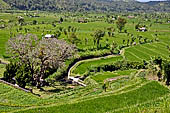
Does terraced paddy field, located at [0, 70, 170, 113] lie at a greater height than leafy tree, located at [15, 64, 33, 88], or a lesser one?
greater

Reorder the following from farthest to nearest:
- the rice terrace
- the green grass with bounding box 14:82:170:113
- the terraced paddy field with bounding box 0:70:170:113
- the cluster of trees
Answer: the cluster of trees, the rice terrace, the green grass with bounding box 14:82:170:113, the terraced paddy field with bounding box 0:70:170:113

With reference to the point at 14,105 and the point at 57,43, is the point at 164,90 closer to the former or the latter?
the point at 14,105

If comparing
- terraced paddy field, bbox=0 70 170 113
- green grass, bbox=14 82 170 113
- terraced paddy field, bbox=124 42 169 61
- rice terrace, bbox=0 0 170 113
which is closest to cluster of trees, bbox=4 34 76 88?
rice terrace, bbox=0 0 170 113

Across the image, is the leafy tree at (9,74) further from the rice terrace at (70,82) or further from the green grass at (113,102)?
the green grass at (113,102)

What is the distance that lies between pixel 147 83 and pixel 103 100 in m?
6.98

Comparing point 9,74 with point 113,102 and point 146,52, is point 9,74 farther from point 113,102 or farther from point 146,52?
point 146,52

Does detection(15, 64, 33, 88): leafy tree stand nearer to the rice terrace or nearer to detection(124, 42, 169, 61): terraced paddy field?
the rice terrace

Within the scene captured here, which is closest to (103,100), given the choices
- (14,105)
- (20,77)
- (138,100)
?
(138,100)

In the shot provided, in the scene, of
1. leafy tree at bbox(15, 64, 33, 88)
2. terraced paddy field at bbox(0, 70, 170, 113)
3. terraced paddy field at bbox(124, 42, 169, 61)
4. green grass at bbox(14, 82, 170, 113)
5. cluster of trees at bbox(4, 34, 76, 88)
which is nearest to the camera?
terraced paddy field at bbox(0, 70, 170, 113)

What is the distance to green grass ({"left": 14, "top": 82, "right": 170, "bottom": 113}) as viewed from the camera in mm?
20578

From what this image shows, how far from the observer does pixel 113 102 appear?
22.3m

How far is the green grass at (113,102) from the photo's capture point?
20.6 metres

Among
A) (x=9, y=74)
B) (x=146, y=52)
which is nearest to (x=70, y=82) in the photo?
(x=9, y=74)

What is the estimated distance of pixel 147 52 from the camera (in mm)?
80562
